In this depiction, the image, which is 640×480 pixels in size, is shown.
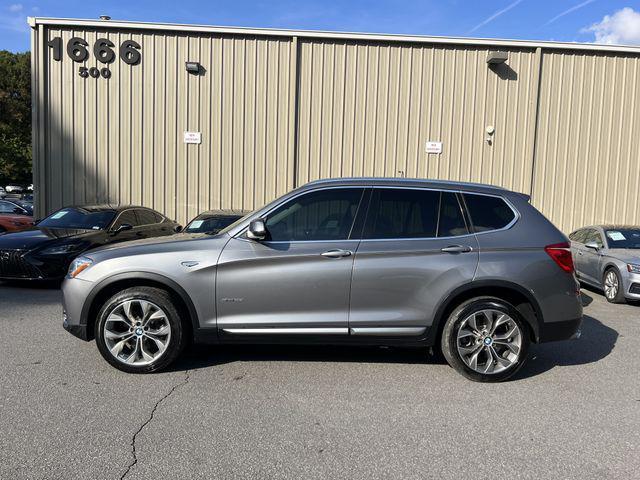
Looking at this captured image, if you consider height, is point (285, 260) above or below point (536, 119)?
below

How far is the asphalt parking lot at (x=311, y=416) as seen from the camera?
3.16m

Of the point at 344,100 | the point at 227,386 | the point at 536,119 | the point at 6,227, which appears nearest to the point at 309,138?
the point at 344,100

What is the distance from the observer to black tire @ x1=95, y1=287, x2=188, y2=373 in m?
4.57

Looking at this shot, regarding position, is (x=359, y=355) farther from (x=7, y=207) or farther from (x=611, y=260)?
(x=7, y=207)

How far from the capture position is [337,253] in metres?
4.56

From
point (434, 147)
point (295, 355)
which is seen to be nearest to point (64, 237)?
point (295, 355)

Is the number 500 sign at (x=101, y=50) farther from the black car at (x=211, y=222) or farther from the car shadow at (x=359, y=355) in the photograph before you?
the car shadow at (x=359, y=355)

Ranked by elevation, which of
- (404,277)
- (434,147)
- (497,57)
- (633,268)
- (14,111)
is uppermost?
(14,111)

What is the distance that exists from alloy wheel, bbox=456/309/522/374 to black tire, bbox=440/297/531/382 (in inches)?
0.8

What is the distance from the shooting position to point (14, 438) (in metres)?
3.38

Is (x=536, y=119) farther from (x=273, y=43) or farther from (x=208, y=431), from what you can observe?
(x=208, y=431)

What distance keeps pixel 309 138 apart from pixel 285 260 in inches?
406

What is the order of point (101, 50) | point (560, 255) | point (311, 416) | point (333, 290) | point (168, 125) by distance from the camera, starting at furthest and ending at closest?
point (168, 125)
point (101, 50)
point (560, 255)
point (333, 290)
point (311, 416)

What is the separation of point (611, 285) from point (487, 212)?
542 cm
